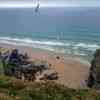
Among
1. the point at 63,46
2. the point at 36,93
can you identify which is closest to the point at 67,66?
the point at 63,46

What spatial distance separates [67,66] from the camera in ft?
97.2

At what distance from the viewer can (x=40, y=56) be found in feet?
110

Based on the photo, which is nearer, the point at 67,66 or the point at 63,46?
the point at 67,66

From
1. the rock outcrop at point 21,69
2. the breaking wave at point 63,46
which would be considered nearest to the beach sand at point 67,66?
the rock outcrop at point 21,69

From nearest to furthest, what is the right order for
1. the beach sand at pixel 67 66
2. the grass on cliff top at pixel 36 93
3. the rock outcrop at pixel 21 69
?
the grass on cliff top at pixel 36 93, the rock outcrop at pixel 21 69, the beach sand at pixel 67 66

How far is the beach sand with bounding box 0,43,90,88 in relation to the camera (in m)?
24.2

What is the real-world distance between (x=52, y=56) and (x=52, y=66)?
4582 millimetres

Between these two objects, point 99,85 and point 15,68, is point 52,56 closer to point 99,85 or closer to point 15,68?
point 15,68

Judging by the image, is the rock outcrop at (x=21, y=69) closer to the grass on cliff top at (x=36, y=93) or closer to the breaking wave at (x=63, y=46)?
the breaking wave at (x=63, y=46)

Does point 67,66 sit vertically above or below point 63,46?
below

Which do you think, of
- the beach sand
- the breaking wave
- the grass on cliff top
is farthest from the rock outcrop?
the grass on cliff top

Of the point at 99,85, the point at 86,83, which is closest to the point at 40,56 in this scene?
the point at 86,83

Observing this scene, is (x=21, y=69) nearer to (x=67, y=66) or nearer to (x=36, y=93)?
(x=67, y=66)

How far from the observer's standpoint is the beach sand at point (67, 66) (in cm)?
2416
